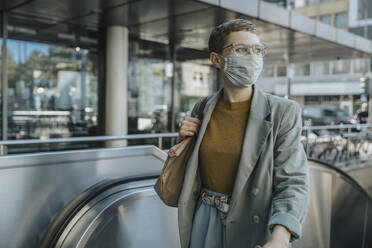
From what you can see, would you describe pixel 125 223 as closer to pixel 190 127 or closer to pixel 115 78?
pixel 190 127

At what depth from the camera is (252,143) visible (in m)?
1.63

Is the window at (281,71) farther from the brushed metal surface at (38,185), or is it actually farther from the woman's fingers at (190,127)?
the woman's fingers at (190,127)

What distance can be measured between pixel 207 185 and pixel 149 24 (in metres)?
8.50

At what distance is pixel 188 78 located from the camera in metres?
13.3

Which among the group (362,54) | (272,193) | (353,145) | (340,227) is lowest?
(340,227)

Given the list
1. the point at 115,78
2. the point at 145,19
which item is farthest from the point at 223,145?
the point at 115,78

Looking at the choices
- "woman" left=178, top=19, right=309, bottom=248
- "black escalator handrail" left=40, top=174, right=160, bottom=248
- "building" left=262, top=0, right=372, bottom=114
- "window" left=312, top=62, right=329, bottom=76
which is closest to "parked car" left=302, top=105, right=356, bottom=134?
"building" left=262, top=0, right=372, bottom=114

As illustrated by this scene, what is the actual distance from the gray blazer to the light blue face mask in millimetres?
80

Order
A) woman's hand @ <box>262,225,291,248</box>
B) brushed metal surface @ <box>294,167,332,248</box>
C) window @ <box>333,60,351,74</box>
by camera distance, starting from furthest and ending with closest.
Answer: window @ <box>333,60,351,74</box>, brushed metal surface @ <box>294,167,332,248</box>, woman's hand @ <box>262,225,291,248</box>

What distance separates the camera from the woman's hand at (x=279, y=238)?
55.6 inches

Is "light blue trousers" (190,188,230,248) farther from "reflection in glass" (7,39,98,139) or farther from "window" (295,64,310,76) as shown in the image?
"window" (295,64,310,76)

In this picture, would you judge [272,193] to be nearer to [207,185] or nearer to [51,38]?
[207,185]

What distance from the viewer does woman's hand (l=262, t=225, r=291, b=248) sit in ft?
4.63

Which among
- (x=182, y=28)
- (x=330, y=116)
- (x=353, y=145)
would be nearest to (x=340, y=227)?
(x=353, y=145)
